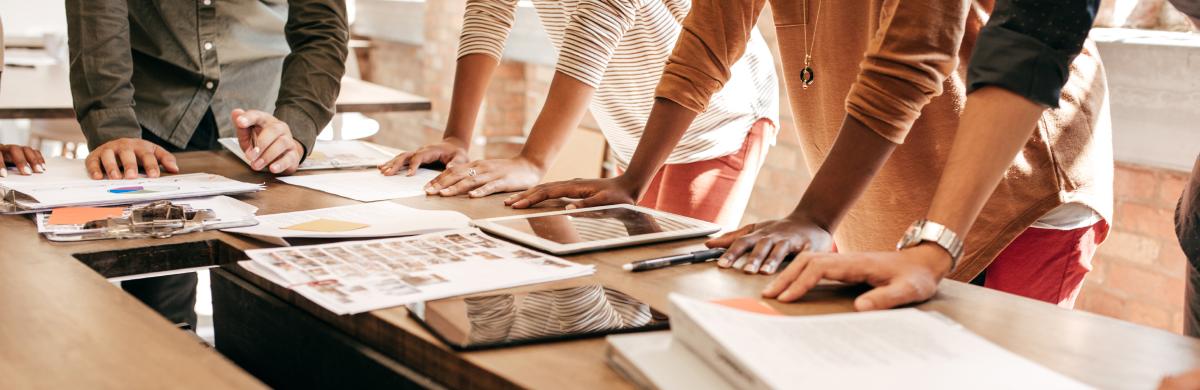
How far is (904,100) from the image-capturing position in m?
1.15

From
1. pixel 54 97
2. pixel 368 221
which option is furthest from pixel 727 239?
pixel 54 97

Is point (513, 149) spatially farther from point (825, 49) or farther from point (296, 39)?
point (825, 49)

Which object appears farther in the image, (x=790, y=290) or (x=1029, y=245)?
(x=1029, y=245)

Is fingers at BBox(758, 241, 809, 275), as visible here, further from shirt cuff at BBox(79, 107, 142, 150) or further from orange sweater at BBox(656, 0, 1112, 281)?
shirt cuff at BBox(79, 107, 142, 150)

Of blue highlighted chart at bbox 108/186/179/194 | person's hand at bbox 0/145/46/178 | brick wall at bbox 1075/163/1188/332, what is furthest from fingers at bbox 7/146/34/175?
brick wall at bbox 1075/163/1188/332

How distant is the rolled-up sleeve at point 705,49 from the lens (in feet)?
4.97

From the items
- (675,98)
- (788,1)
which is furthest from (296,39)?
(788,1)

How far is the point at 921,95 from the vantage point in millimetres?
1150

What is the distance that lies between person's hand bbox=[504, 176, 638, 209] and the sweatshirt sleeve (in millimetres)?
456

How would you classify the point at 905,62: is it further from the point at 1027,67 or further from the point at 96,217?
the point at 96,217

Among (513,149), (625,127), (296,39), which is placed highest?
(296,39)

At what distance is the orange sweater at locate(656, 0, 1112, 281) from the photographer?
1142 millimetres

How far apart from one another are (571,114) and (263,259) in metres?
0.76

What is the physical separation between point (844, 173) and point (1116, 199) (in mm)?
1513
